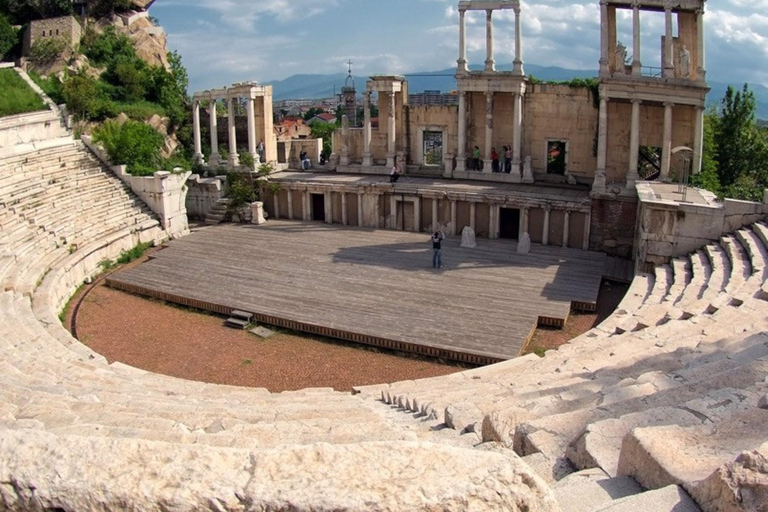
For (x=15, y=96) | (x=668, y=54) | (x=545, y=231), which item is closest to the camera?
(x=668, y=54)

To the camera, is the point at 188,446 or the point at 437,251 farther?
the point at 437,251

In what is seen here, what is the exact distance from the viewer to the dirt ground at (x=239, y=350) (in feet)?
48.7

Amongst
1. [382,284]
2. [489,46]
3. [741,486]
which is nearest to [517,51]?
[489,46]

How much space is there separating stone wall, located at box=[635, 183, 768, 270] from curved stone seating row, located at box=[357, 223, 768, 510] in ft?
1.57

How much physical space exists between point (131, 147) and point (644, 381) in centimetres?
2161

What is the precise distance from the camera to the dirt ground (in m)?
14.8

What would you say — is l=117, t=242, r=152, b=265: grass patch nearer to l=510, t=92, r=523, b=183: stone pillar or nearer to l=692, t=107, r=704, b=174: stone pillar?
l=510, t=92, r=523, b=183: stone pillar

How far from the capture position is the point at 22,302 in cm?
1648

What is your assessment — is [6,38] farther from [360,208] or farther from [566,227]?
[566,227]

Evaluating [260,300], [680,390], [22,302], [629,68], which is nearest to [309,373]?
[260,300]

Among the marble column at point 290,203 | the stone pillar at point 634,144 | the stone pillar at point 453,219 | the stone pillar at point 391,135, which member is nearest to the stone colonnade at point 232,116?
the marble column at point 290,203

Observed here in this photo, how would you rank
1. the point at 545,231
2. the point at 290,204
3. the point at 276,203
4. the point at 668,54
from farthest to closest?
the point at 276,203, the point at 290,204, the point at 545,231, the point at 668,54

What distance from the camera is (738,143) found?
87.4 ft

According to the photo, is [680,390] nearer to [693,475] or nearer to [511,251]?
[693,475]
